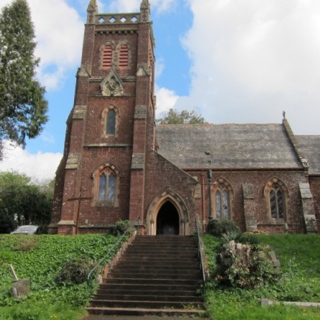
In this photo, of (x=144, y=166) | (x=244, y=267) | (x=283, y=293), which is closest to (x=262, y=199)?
(x=144, y=166)

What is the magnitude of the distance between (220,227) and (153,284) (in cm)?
776

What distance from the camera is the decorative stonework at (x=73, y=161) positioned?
23.2m

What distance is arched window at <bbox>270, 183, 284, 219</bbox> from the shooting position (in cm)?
2695

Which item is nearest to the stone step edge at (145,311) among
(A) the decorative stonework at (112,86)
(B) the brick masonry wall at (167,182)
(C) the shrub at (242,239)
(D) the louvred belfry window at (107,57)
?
(C) the shrub at (242,239)

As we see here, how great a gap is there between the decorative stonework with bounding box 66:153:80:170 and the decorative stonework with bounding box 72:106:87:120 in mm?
2509

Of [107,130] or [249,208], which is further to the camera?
[249,208]

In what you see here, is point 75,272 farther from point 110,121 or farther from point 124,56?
point 124,56

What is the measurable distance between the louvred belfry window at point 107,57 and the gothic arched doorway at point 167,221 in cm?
1072

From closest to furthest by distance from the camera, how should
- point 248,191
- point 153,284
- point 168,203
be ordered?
point 153,284 < point 168,203 < point 248,191

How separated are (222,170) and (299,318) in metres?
19.2

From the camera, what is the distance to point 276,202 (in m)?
27.2

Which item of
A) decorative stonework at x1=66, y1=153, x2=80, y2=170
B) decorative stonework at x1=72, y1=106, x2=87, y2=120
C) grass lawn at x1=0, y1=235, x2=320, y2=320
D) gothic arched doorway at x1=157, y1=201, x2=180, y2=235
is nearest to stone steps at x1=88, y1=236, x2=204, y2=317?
grass lawn at x1=0, y1=235, x2=320, y2=320

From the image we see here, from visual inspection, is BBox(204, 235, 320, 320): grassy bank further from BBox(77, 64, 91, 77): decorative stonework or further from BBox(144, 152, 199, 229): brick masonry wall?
BBox(77, 64, 91, 77): decorative stonework

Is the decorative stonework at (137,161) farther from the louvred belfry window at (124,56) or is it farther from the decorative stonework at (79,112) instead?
the louvred belfry window at (124,56)
